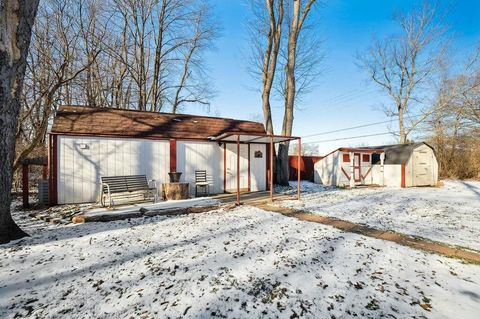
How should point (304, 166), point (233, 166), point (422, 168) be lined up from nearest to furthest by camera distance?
point (233, 166), point (422, 168), point (304, 166)

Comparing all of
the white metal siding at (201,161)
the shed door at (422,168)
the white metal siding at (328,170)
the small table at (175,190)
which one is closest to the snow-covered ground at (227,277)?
the small table at (175,190)

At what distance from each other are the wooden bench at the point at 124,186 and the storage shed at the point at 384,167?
10.8 meters

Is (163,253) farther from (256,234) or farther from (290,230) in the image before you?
(290,230)

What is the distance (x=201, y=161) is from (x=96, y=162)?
12.4 ft

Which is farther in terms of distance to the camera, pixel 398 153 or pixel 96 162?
pixel 398 153

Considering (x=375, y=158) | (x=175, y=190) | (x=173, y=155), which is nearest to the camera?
(x=175, y=190)

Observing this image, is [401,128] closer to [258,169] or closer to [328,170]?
[328,170]

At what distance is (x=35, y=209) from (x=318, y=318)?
832 cm

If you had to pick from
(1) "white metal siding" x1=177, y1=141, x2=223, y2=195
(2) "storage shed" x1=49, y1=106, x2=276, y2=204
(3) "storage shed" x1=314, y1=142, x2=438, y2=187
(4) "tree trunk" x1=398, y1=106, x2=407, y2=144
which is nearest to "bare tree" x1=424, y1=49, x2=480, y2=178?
(4) "tree trunk" x1=398, y1=106, x2=407, y2=144

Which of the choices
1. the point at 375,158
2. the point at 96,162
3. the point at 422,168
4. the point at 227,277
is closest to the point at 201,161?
the point at 96,162

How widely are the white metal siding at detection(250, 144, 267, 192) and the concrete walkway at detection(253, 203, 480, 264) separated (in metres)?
4.22

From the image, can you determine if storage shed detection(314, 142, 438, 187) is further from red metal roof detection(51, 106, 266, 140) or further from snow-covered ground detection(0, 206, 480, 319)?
snow-covered ground detection(0, 206, 480, 319)

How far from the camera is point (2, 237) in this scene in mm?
4008

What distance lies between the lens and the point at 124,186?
23.6 ft
